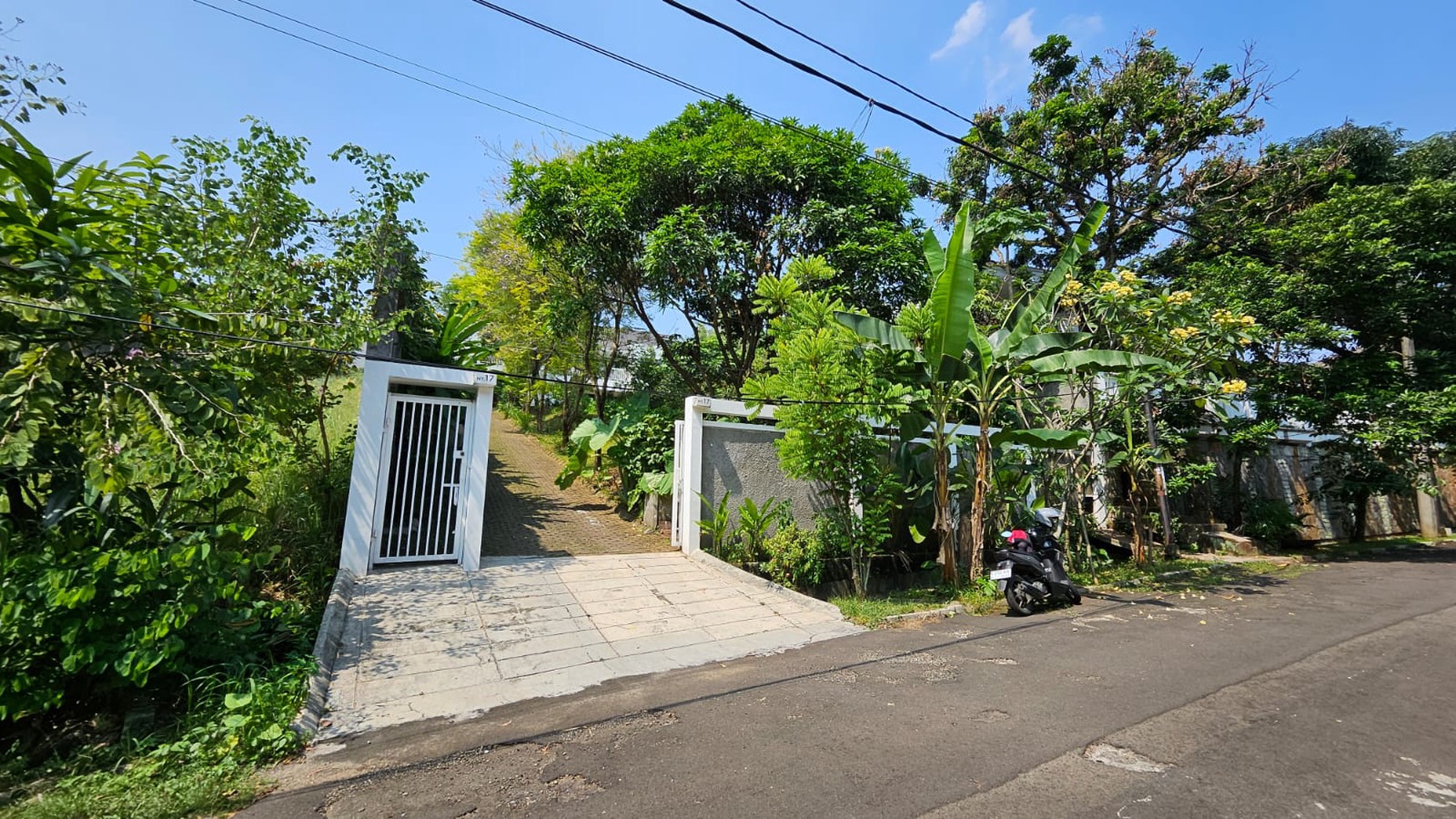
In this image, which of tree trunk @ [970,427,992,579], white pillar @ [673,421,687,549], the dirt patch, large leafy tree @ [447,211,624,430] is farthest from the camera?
large leafy tree @ [447,211,624,430]

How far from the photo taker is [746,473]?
849 centimetres

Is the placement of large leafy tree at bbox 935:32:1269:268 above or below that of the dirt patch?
above

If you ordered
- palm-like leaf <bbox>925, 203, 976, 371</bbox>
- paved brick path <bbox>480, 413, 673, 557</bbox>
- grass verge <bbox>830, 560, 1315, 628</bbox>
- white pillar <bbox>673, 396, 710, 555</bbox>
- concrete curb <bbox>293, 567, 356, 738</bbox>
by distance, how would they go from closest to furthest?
concrete curb <bbox>293, 567, 356, 738</bbox>, grass verge <bbox>830, 560, 1315, 628</bbox>, palm-like leaf <bbox>925, 203, 976, 371</bbox>, white pillar <bbox>673, 396, 710, 555</bbox>, paved brick path <bbox>480, 413, 673, 557</bbox>

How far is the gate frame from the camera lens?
620 cm

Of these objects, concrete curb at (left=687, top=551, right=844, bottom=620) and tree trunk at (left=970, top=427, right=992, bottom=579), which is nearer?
concrete curb at (left=687, top=551, right=844, bottom=620)

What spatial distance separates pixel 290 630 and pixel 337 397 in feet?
12.1

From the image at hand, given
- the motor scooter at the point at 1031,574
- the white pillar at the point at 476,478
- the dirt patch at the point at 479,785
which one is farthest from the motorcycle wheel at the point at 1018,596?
the white pillar at the point at 476,478

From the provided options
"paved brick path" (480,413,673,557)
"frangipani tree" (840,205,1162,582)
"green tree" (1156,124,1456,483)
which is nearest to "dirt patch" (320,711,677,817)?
"paved brick path" (480,413,673,557)

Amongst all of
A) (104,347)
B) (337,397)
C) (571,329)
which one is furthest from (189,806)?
(571,329)

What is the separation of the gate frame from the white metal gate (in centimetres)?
14

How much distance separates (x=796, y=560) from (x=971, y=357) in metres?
3.58

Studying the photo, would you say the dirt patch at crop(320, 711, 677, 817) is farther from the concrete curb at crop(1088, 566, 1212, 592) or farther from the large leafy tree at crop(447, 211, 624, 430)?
the large leafy tree at crop(447, 211, 624, 430)

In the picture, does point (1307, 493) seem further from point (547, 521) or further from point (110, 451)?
point (110, 451)

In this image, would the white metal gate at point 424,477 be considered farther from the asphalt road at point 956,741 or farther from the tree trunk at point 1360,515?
the tree trunk at point 1360,515
